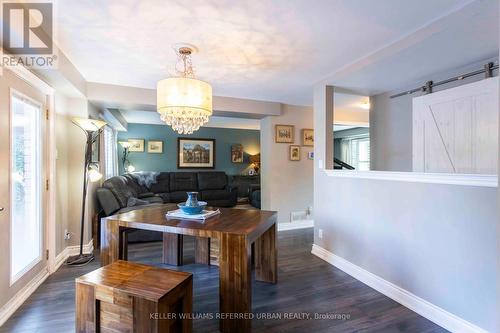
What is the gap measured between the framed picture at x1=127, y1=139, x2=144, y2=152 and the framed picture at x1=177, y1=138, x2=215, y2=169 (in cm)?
101

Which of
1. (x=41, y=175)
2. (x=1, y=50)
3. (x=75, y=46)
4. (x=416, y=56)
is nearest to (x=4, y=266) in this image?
(x=41, y=175)

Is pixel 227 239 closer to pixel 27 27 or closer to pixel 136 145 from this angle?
pixel 27 27

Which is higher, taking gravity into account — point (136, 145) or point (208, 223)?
point (136, 145)

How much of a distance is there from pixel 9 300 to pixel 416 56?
A: 4139 millimetres

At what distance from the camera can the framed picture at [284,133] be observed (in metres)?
4.61

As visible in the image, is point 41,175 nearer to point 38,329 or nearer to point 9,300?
point 9,300

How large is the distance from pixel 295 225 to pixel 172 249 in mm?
2472

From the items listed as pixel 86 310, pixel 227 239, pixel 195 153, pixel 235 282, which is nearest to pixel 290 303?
pixel 235 282

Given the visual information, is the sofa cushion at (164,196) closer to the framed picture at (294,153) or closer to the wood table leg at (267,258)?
the framed picture at (294,153)

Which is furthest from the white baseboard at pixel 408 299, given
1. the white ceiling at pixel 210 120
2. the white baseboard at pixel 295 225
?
the white ceiling at pixel 210 120

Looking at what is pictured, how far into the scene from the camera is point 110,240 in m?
2.15

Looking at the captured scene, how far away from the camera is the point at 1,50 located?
1877 mm

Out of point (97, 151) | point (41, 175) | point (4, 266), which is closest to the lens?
point (4, 266)

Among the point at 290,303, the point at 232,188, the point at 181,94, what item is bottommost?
the point at 290,303
